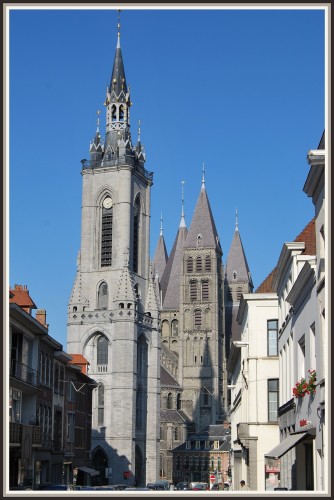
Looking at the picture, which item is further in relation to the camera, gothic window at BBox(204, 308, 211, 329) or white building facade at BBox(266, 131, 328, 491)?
gothic window at BBox(204, 308, 211, 329)

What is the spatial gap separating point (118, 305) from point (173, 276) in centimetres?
5231

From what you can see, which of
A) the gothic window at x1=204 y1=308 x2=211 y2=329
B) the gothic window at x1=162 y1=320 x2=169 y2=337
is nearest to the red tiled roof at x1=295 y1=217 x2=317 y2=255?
the gothic window at x1=204 y1=308 x2=211 y2=329

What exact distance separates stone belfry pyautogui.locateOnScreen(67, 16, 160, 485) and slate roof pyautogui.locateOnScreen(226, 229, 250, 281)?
4571cm

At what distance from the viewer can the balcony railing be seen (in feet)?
115

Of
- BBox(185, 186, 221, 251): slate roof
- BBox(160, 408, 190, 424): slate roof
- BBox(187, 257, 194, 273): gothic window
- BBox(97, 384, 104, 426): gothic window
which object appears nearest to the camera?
BBox(97, 384, 104, 426): gothic window

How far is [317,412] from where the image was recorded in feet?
71.8

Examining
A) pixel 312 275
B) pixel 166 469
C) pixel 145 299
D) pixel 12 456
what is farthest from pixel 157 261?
pixel 312 275

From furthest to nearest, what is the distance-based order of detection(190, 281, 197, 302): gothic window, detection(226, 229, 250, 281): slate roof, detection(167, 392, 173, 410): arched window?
detection(226, 229, 250, 281): slate roof < detection(190, 281, 197, 302): gothic window < detection(167, 392, 173, 410): arched window

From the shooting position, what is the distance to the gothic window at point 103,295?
310 feet

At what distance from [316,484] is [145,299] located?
75.4 m

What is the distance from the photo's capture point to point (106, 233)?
319 ft

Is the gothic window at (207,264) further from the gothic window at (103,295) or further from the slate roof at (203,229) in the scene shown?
the gothic window at (103,295)

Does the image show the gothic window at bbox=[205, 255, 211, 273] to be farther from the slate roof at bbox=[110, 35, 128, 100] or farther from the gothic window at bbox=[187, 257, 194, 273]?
the slate roof at bbox=[110, 35, 128, 100]

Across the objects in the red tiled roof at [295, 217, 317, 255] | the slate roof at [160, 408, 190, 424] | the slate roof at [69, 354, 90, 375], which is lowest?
the slate roof at [160, 408, 190, 424]
